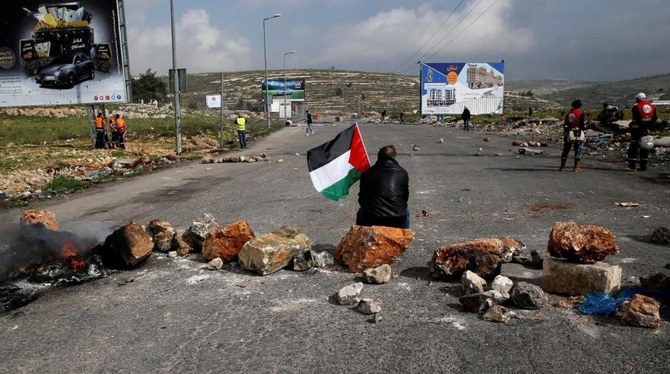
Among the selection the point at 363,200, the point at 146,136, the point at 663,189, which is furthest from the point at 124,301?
the point at 146,136

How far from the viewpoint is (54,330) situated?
14.4ft

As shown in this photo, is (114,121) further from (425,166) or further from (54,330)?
(54,330)

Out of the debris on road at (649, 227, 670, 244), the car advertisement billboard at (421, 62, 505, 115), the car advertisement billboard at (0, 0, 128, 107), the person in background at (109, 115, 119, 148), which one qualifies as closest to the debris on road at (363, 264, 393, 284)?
the debris on road at (649, 227, 670, 244)

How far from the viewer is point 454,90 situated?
51.0m

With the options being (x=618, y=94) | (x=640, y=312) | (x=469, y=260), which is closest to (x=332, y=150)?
(x=469, y=260)

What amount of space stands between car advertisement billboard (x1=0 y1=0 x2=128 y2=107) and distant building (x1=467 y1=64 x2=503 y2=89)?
36.4 m

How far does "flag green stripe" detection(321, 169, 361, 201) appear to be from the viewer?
6539mm

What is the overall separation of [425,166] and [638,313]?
1119 cm

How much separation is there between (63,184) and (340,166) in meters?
9.18

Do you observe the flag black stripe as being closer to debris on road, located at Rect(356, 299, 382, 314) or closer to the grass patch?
debris on road, located at Rect(356, 299, 382, 314)

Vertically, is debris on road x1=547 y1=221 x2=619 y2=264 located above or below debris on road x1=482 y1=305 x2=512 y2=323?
above

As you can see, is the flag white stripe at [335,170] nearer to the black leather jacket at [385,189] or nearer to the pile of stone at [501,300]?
the black leather jacket at [385,189]

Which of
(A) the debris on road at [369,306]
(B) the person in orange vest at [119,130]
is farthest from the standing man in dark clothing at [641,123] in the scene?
(B) the person in orange vest at [119,130]

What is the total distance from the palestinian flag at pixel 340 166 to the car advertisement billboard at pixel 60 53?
62.3 ft
